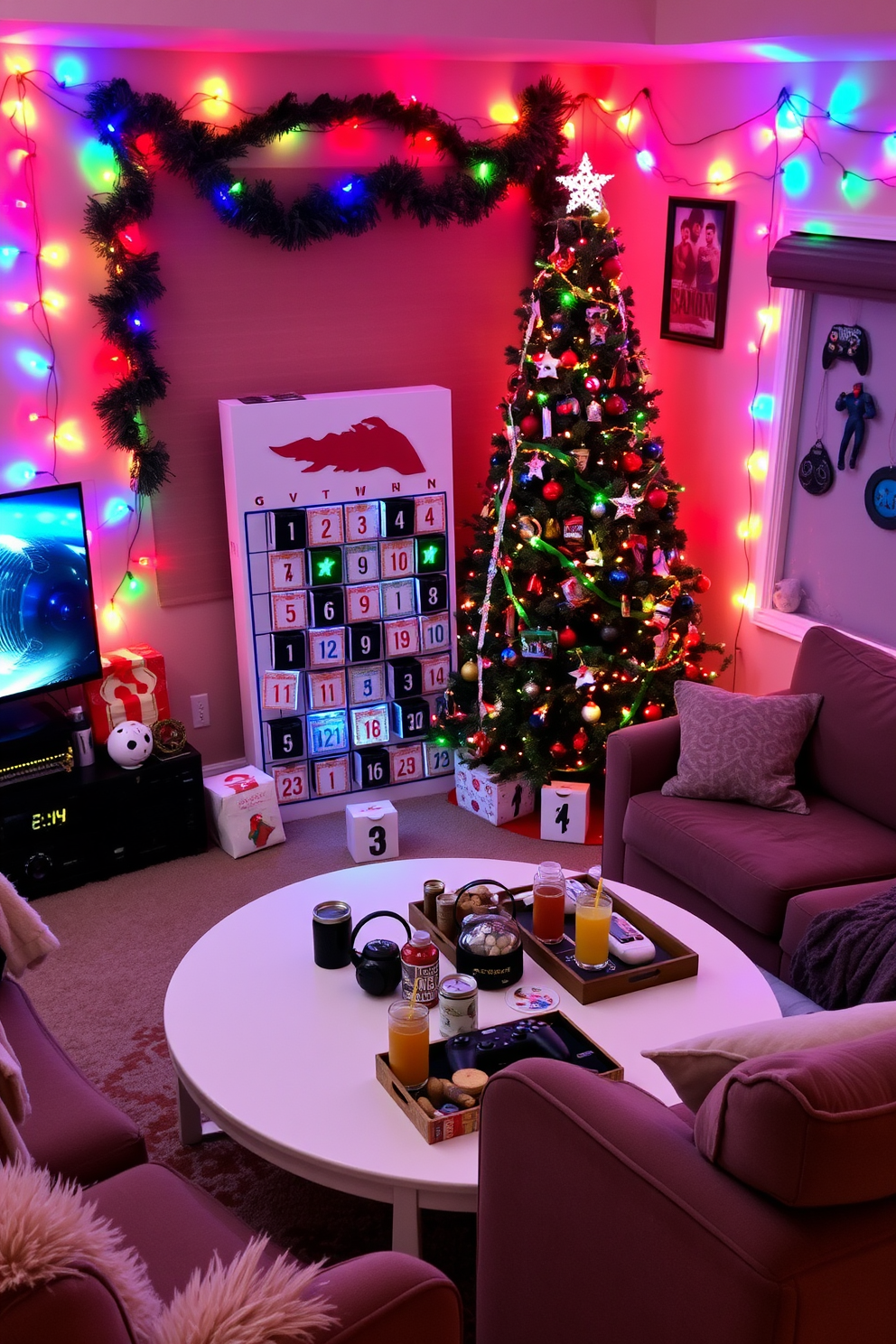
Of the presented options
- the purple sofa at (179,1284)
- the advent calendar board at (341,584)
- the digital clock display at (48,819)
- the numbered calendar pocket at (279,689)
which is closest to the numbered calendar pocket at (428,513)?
the advent calendar board at (341,584)

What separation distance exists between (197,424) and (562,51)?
6.12 ft

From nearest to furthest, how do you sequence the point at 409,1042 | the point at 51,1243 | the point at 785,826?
1. the point at 51,1243
2. the point at 409,1042
3. the point at 785,826

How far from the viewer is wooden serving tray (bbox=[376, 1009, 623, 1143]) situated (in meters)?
2.16

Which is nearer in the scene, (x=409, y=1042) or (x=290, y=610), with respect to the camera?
(x=409, y=1042)

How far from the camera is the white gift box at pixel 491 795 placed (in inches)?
179

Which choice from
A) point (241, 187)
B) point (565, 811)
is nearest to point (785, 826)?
point (565, 811)

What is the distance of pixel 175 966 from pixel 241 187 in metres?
2.60

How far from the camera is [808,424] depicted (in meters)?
4.41

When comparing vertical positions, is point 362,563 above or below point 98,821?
above

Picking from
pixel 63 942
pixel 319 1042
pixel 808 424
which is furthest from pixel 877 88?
pixel 63 942

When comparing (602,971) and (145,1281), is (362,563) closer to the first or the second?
(602,971)

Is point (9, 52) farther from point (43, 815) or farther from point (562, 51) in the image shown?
point (43, 815)

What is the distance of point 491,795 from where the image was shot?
15.0ft

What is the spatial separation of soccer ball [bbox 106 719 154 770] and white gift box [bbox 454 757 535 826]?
1.20 m
